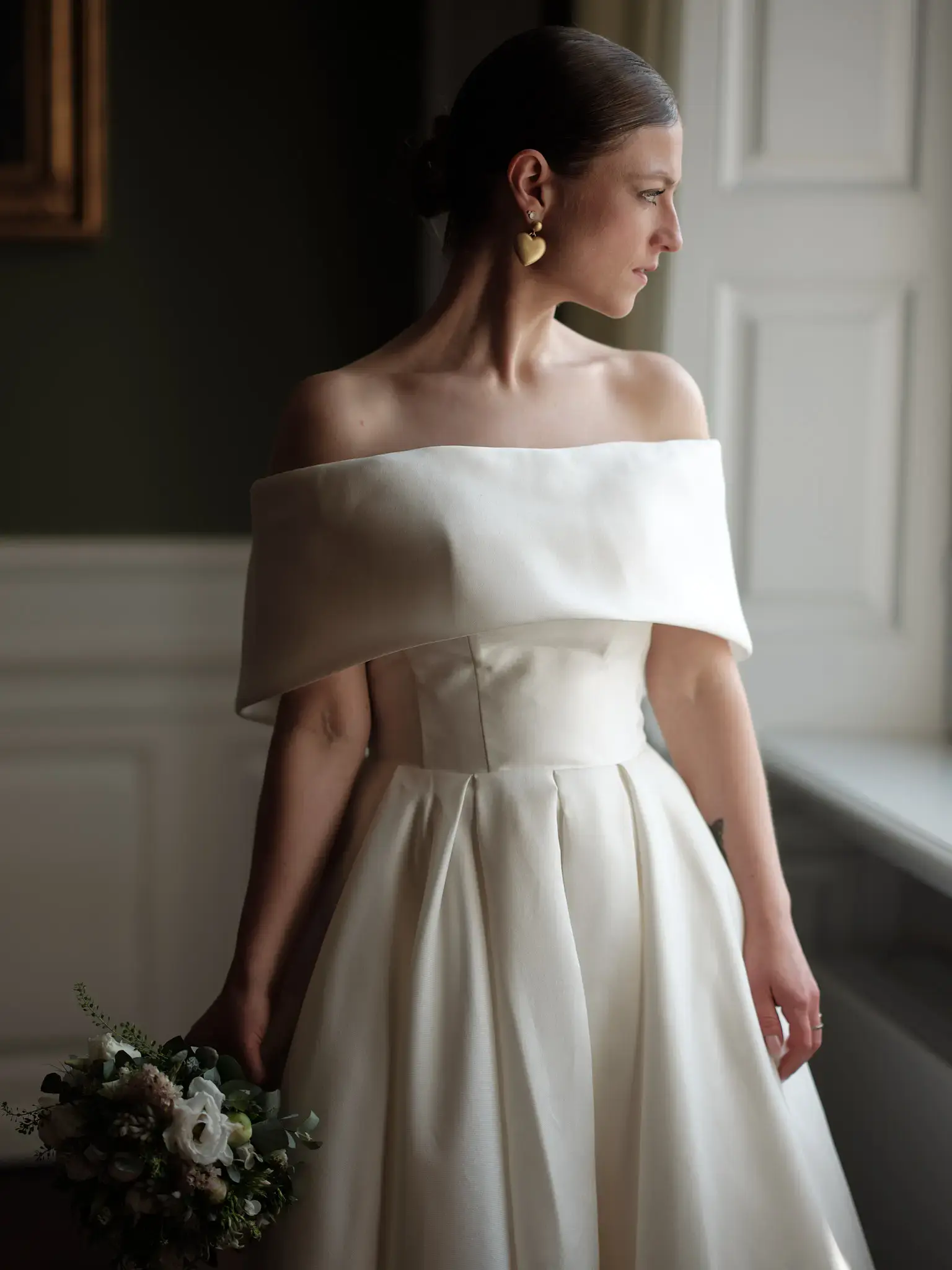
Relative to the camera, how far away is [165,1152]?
99cm

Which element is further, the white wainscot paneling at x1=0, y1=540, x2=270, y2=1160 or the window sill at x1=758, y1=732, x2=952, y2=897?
the white wainscot paneling at x1=0, y1=540, x2=270, y2=1160

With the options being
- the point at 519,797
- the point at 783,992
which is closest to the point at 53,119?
the point at 519,797

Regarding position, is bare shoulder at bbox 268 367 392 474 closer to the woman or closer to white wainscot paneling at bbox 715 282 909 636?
the woman

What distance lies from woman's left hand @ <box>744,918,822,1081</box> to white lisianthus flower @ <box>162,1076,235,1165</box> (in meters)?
0.52

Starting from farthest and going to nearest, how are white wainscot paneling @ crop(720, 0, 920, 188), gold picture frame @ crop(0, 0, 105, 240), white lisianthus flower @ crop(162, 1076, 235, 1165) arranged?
gold picture frame @ crop(0, 0, 105, 240) < white wainscot paneling @ crop(720, 0, 920, 188) < white lisianthus flower @ crop(162, 1076, 235, 1165)

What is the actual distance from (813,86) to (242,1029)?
56.3 inches

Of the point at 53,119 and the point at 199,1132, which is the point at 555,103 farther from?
the point at 53,119

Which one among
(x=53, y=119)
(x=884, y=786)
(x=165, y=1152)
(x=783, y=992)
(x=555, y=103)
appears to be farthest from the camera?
(x=53, y=119)

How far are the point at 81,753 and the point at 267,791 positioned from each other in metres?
1.24

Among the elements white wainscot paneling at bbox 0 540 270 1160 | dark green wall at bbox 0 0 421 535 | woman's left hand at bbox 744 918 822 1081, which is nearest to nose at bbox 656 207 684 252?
woman's left hand at bbox 744 918 822 1081

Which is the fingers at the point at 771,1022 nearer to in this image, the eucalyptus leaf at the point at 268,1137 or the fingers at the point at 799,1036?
the fingers at the point at 799,1036

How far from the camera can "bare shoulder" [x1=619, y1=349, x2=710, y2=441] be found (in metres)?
1.23

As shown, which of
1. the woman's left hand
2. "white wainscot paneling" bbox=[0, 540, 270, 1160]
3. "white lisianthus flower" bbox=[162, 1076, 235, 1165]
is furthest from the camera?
"white wainscot paneling" bbox=[0, 540, 270, 1160]

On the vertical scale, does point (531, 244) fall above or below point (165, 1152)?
above
